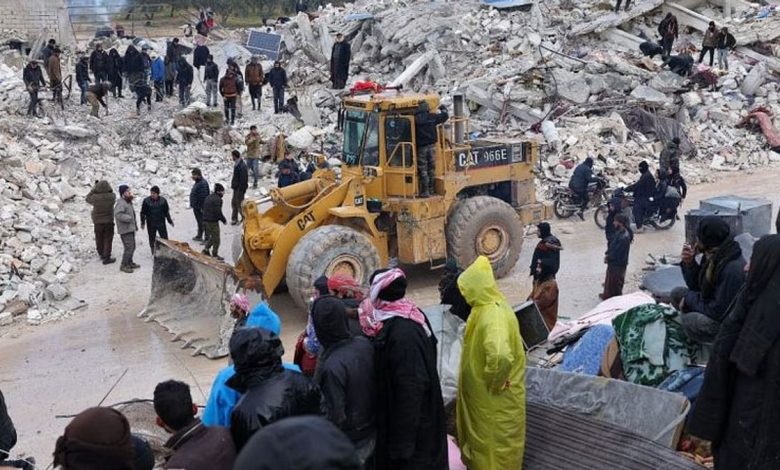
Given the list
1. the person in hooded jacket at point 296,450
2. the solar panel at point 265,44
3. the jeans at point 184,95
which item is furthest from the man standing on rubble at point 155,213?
the solar panel at point 265,44

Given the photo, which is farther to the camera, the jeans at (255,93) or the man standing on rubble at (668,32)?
the man standing on rubble at (668,32)

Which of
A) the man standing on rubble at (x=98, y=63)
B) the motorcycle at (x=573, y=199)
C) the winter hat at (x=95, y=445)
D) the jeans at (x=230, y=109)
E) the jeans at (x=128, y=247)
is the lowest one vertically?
the jeans at (x=128, y=247)

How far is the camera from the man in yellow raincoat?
212 inches

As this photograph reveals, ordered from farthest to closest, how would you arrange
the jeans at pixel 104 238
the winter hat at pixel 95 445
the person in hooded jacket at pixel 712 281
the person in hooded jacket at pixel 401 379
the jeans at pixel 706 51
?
the jeans at pixel 706 51 < the jeans at pixel 104 238 < the person in hooded jacket at pixel 712 281 < the person in hooded jacket at pixel 401 379 < the winter hat at pixel 95 445

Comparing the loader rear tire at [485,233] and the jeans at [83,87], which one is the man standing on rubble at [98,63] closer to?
the jeans at [83,87]

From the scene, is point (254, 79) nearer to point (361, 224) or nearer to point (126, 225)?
point (126, 225)

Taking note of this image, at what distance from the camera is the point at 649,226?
563 inches

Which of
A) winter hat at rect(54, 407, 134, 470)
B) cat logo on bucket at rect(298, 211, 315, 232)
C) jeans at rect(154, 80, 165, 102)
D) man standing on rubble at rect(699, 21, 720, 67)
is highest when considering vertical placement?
man standing on rubble at rect(699, 21, 720, 67)

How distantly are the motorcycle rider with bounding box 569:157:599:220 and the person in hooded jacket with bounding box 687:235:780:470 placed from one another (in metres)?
10.6

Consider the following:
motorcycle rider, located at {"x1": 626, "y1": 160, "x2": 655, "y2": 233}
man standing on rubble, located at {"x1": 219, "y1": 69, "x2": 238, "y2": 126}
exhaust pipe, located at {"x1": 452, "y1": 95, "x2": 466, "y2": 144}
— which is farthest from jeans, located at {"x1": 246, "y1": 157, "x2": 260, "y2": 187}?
motorcycle rider, located at {"x1": 626, "y1": 160, "x2": 655, "y2": 233}

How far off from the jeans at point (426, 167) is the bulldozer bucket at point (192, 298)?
2.59m

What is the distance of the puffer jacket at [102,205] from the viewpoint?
42.9 ft

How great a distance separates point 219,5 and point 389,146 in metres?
33.0

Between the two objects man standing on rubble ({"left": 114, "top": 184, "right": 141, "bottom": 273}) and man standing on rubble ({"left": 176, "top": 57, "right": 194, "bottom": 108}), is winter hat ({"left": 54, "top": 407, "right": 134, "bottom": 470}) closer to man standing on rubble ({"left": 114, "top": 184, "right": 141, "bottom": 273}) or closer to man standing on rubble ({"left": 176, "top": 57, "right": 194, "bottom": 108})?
man standing on rubble ({"left": 114, "top": 184, "right": 141, "bottom": 273})
